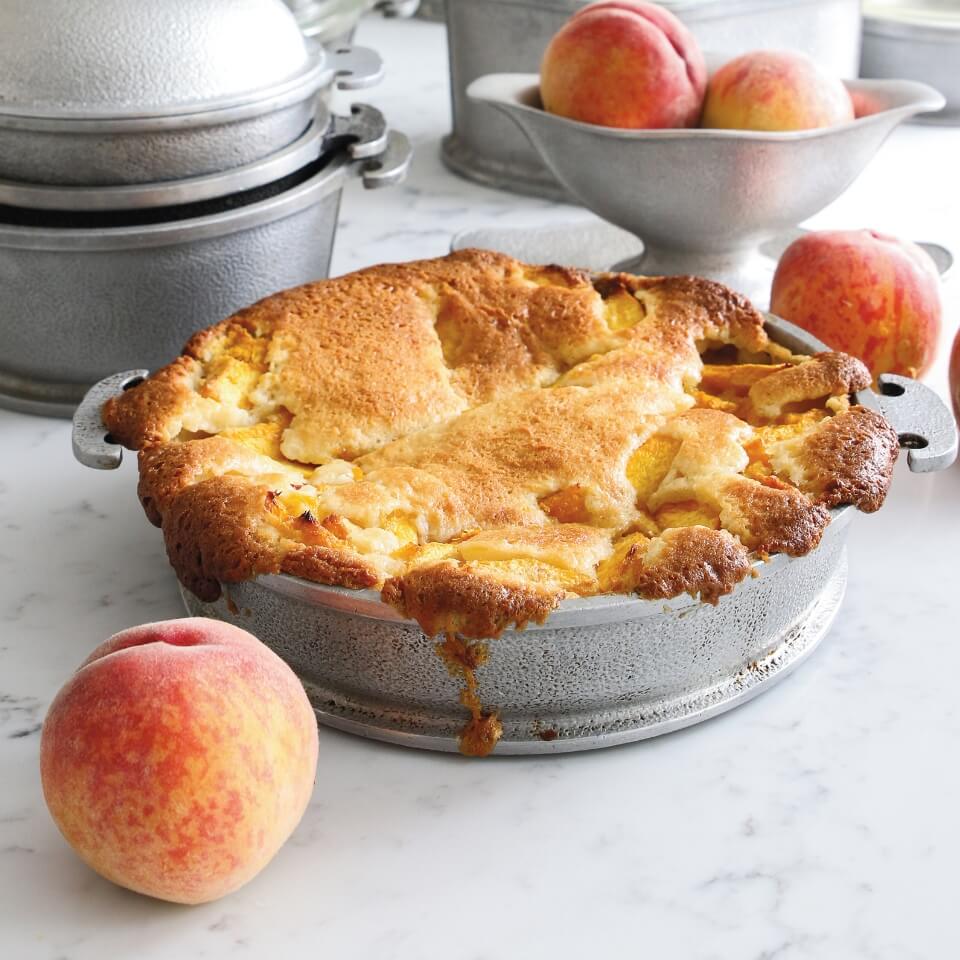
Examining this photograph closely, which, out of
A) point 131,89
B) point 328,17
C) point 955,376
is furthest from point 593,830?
point 328,17

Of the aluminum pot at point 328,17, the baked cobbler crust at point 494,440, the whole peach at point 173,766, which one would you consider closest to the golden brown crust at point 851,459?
the baked cobbler crust at point 494,440

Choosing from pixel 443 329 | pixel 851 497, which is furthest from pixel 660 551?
pixel 443 329

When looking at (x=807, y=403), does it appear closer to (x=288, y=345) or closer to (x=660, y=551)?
(x=660, y=551)

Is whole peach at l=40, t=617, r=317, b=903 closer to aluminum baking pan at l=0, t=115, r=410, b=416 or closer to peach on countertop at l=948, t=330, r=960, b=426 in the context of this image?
aluminum baking pan at l=0, t=115, r=410, b=416

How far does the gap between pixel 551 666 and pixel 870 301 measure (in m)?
0.53

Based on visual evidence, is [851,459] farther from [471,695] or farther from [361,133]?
[361,133]

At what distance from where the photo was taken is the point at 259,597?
78cm

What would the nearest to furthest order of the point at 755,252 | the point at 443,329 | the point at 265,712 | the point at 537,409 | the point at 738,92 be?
the point at 265,712 → the point at 537,409 → the point at 443,329 → the point at 738,92 → the point at 755,252

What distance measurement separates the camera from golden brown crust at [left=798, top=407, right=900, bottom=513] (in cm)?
81

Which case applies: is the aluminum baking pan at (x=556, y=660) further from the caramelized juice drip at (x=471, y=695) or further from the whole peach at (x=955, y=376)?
the whole peach at (x=955, y=376)

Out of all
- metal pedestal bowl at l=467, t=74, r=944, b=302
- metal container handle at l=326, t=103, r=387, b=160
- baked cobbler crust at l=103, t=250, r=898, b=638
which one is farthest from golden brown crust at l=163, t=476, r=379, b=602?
metal pedestal bowl at l=467, t=74, r=944, b=302

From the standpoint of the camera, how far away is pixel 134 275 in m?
1.07

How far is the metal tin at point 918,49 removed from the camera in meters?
1.79

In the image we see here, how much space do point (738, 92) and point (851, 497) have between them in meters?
0.55
